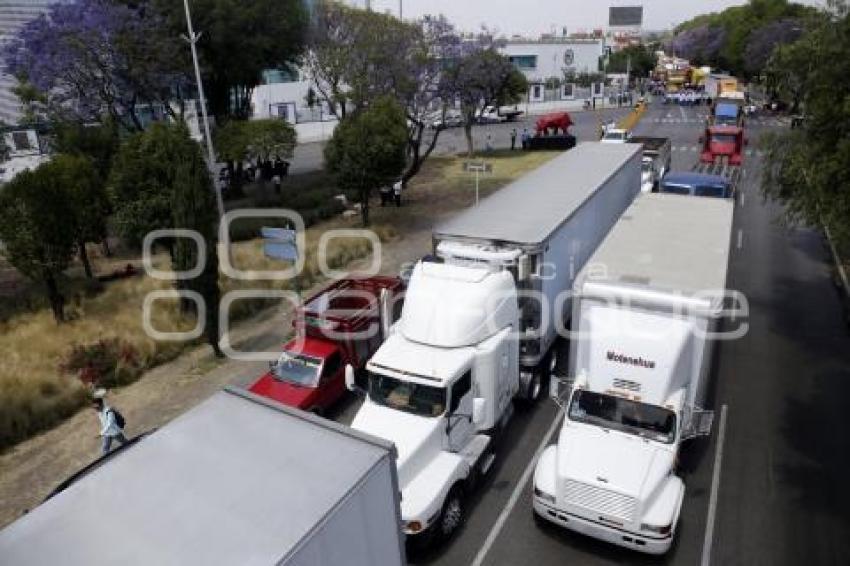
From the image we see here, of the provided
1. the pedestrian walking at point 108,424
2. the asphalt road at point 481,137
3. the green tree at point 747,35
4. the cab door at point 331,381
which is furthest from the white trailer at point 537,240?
the green tree at point 747,35

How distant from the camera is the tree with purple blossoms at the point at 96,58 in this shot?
27031 mm

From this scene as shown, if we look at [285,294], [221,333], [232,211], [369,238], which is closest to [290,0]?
[232,211]

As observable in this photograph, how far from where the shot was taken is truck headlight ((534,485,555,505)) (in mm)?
9727

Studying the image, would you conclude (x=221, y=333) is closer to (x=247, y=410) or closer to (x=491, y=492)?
(x=491, y=492)

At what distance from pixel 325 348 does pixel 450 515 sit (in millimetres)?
5384

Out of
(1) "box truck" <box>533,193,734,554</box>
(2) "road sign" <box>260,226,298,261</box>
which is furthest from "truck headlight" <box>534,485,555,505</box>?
(2) "road sign" <box>260,226,298,261</box>

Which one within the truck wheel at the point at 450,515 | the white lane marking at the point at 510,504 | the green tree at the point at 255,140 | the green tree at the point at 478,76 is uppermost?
the green tree at the point at 478,76

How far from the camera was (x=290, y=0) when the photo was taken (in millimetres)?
35094

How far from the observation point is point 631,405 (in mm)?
10336

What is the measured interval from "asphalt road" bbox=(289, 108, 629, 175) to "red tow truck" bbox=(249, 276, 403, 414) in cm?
2889

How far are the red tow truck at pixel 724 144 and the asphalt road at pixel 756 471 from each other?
1896cm

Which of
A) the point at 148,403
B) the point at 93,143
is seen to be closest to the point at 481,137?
the point at 93,143

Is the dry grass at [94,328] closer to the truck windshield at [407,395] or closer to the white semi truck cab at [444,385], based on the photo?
the white semi truck cab at [444,385]

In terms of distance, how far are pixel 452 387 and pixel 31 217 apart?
550 inches
